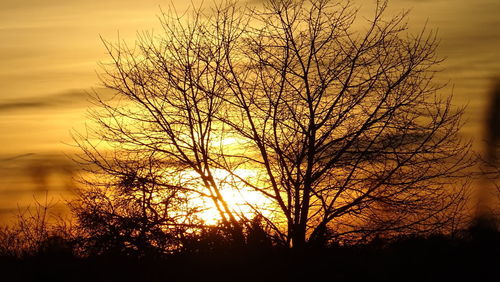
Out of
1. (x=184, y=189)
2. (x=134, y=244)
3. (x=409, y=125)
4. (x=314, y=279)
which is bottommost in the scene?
(x=314, y=279)

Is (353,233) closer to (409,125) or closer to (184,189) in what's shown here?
(409,125)

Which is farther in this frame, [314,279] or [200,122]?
[200,122]

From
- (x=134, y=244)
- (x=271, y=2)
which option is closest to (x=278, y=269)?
(x=134, y=244)

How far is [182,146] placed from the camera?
19.6 m

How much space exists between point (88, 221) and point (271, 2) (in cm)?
689

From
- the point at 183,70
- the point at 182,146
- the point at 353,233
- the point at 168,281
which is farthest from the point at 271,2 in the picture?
the point at 168,281

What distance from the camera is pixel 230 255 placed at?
17969 millimetres

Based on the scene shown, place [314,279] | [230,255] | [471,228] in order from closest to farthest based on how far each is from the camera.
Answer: [314,279] → [230,255] → [471,228]

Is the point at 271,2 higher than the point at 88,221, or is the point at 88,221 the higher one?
the point at 271,2

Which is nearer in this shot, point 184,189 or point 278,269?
point 278,269

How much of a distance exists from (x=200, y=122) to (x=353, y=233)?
4.61m

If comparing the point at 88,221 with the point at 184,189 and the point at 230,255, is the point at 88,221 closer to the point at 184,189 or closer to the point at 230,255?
the point at 184,189

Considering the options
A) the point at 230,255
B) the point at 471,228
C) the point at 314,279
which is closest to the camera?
the point at 314,279

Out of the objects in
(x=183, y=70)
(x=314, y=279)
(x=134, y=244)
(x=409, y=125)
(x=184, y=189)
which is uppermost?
(x=183, y=70)
